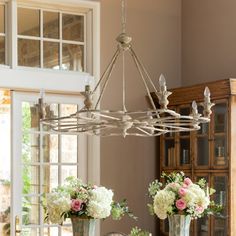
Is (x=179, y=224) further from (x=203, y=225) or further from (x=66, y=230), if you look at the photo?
(x=66, y=230)

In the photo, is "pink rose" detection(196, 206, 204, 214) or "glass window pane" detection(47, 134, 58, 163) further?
"glass window pane" detection(47, 134, 58, 163)

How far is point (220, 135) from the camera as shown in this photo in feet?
17.0

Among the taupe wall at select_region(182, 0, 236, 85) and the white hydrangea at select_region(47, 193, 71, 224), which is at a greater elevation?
the taupe wall at select_region(182, 0, 236, 85)

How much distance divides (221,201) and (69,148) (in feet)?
5.22

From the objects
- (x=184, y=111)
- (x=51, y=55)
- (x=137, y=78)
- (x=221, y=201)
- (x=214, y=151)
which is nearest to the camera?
(x=221, y=201)

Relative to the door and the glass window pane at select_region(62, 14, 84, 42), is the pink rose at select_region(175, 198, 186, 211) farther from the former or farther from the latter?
the glass window pane at select_region(62, 14, 84, 42)

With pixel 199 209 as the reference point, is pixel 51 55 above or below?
above

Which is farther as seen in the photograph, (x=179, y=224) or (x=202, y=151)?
(x=202, y=151)

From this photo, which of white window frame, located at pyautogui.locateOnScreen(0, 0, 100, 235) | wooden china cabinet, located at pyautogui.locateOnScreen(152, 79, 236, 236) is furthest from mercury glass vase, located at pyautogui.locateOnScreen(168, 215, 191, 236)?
white window frame, located at pyautogui.locateOnScreen(0, 0, 100, 235)

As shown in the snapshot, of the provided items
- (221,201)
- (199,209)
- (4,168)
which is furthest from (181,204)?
(4,168)

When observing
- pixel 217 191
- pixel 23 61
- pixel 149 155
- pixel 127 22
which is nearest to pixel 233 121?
pixel 217 191

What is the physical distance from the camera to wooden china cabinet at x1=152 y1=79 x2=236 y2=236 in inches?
198

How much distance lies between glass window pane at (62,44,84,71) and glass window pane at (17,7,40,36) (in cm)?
34

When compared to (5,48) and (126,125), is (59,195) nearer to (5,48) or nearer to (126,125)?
(126,125)
